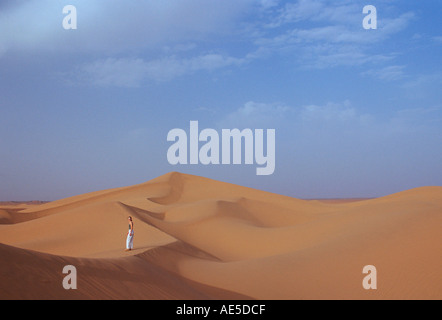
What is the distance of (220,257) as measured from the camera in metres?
18.6

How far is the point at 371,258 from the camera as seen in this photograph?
13.5 m

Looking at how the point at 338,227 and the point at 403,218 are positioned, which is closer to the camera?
the point at 403,218

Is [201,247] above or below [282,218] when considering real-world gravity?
below

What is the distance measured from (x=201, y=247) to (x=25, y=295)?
13418 millimetres

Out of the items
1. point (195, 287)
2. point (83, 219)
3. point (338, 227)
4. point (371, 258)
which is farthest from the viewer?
point (83, 219)

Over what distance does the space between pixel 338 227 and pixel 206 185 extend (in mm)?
27237

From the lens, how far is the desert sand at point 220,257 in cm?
895

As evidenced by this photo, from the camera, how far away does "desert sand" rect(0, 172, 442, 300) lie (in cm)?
895
